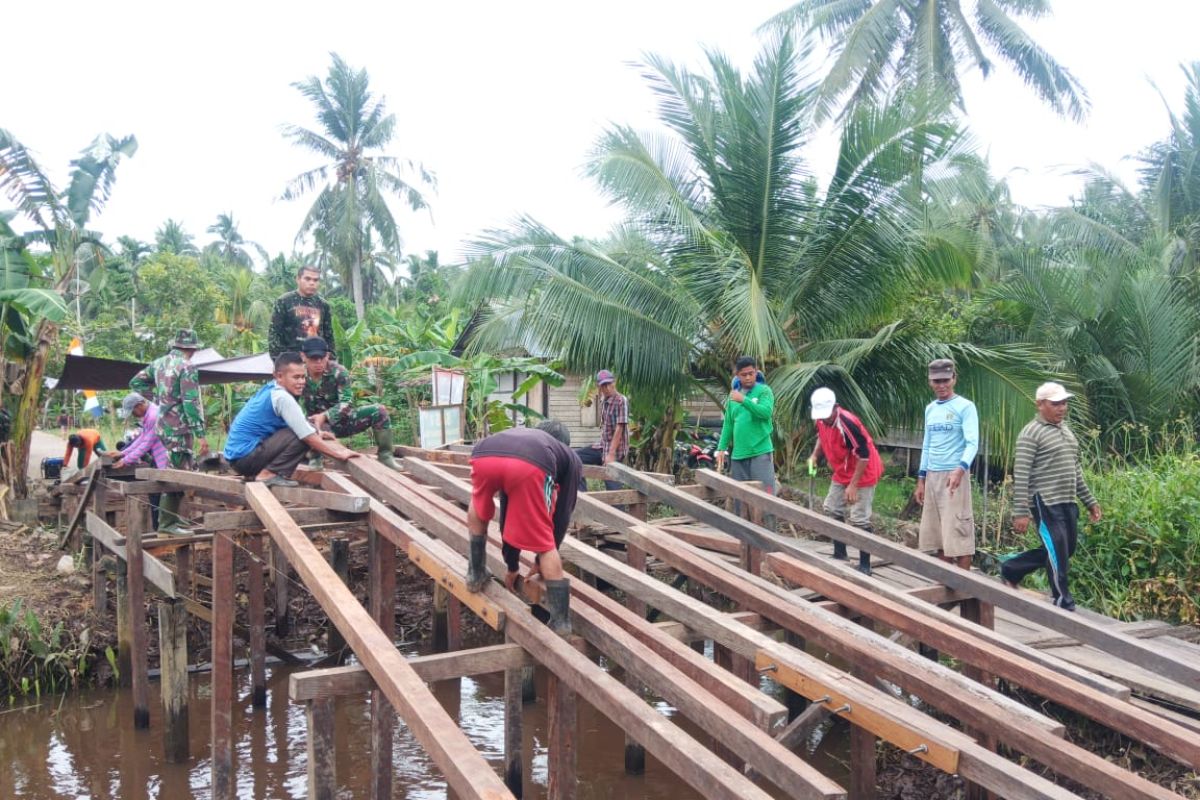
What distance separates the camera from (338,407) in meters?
6.96

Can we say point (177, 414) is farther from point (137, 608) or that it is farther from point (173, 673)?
point (173, 673)

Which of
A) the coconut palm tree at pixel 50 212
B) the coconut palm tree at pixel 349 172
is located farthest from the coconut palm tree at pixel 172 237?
the coconut palm tree at pixel 50 212

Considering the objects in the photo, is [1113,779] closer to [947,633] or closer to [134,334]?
[947,633]

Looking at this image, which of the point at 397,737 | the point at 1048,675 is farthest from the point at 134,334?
the point at 1048,675

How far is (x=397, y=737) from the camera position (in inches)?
284

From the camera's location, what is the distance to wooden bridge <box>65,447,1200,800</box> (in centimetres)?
345

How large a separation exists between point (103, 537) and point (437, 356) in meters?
7.23

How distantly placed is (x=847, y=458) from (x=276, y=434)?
170 inches

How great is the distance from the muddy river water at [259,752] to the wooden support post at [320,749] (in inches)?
99.2

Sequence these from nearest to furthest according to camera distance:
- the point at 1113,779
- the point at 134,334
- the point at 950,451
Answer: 1. the point at 1113,779
2. the point at 950,451
3. the point at 134,334

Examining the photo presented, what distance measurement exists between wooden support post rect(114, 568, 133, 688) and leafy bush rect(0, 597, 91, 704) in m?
0.38

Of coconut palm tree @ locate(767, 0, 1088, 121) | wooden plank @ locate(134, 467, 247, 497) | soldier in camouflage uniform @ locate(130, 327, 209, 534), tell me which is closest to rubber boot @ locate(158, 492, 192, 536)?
soldier in camouflage uniform @ locate(130, 327, 209, 534)

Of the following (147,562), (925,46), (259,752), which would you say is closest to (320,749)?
(259,752)

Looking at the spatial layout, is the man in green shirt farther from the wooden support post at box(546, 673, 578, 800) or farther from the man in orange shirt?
the man in orange shirt
